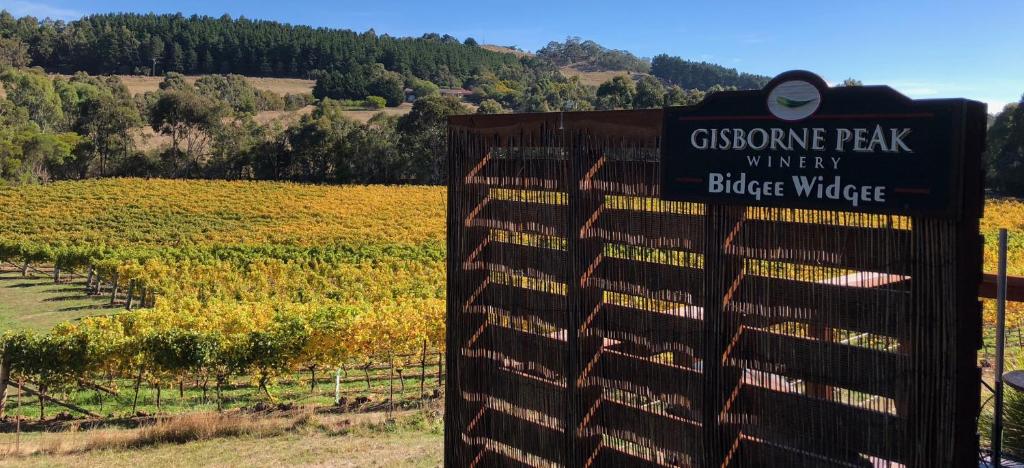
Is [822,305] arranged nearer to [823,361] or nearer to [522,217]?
[823,361]

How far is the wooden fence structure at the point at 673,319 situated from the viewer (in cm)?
330

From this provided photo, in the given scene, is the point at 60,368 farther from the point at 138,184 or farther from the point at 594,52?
the point at 594,52

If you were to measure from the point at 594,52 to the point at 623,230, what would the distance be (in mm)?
178190

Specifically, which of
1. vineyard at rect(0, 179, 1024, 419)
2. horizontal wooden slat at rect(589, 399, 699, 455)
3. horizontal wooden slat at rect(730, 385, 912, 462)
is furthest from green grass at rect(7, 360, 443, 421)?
horizontal wooden slat at rect(730, 385, 912, 462)

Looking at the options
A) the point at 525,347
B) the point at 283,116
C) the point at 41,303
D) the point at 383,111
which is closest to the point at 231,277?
the point at 41,303

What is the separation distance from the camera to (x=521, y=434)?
16.6ft

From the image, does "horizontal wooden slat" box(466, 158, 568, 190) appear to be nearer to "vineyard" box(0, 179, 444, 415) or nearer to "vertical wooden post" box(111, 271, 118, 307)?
"vineyard" box(0, 179, 444, 415)

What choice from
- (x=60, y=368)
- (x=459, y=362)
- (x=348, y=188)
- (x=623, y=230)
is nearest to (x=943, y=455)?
(x=623, y=230)

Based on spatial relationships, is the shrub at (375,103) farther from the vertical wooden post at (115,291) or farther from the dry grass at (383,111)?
the vertical wooden post at (115,291)

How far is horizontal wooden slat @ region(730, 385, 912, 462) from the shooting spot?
3.44 m

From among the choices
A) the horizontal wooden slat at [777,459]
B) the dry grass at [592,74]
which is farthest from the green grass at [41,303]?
the dry grass at [592,74]

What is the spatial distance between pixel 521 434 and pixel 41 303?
24464 millimetres

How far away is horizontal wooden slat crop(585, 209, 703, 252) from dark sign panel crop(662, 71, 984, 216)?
5.5 inches

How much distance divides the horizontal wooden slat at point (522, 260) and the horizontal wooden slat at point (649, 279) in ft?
0.90
